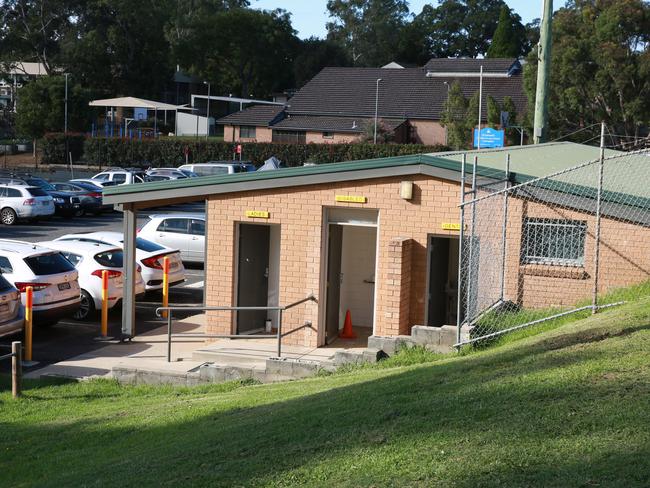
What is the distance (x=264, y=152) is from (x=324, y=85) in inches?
487

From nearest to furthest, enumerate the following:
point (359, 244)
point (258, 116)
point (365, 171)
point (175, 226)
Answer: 1. point (365, 171)
2. point (359, 244)
3. point (175, 226)
4. point (258, 116)

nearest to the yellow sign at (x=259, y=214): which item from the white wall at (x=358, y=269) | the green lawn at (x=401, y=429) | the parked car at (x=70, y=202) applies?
the white wall at (x=358, y=269)

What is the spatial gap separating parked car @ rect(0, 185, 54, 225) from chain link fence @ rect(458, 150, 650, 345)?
2541cm

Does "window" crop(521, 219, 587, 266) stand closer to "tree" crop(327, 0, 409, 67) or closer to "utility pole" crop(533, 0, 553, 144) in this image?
"utility pole" crop(533, 0, 553, 144)

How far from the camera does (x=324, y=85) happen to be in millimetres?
74250

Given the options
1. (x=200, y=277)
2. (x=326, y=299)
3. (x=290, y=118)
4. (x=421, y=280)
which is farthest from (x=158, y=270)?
(x=290, y=118)

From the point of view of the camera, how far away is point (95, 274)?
62.6 ft

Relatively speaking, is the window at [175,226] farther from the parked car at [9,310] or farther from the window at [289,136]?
the window at [289,136]

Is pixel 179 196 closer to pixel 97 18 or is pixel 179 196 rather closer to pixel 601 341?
pixel 601 341

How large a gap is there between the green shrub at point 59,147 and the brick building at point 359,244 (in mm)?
52271

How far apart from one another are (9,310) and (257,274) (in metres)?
4.44

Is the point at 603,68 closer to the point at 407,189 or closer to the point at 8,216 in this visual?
the point at 8,216

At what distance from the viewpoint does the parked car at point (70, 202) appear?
39.6 m

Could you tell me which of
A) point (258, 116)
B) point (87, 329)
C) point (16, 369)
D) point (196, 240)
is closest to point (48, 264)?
point (87, 329)
